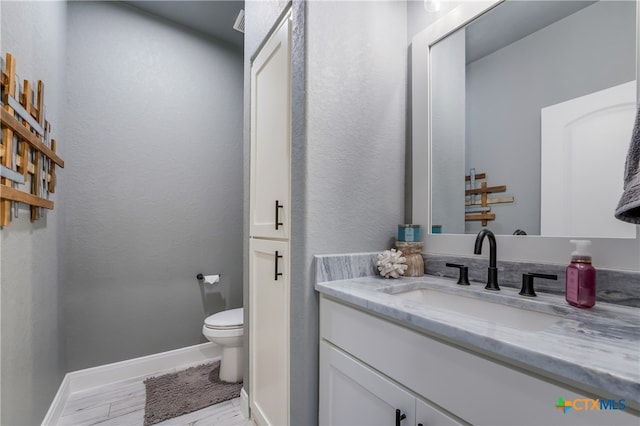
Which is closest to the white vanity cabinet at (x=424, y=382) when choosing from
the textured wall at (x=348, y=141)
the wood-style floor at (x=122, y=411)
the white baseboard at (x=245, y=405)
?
the textured wall at (x=348, y=141)

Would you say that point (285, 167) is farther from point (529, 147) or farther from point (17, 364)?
point (17, 364)

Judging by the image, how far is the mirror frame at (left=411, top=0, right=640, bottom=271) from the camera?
2.52 ft

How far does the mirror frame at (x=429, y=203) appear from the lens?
768 millimetres

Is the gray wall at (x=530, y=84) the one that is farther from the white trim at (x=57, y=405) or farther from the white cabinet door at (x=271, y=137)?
the white trim at (x=57, y=405)

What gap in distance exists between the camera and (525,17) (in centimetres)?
100

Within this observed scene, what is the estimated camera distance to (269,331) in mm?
1324

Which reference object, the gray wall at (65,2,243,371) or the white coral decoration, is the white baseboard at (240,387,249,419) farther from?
the white coral decoration

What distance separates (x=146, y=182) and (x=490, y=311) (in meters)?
2.30

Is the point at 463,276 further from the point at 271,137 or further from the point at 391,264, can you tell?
the point at 271,137

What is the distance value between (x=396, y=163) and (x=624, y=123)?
715 millimetres

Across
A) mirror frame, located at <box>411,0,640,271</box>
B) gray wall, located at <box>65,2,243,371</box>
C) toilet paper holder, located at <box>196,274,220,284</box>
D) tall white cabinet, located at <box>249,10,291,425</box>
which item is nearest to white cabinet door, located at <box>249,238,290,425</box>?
tall white cabinet, located at <box>249,10,291,425</box>

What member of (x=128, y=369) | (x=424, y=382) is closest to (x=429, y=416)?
(x=424, y=382)

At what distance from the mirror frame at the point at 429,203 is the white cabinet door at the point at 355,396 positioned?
0.61 m

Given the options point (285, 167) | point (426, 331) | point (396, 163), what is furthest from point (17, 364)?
point (396, 163)
